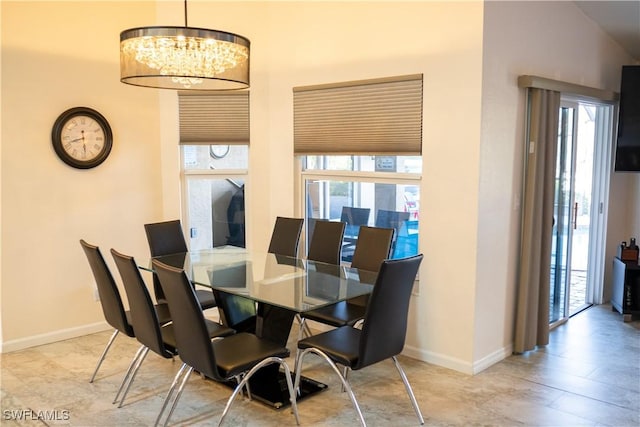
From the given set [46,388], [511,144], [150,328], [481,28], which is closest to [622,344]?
[511,144]

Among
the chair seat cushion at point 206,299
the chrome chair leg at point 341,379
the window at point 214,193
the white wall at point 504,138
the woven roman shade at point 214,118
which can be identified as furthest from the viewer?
the window at point 214,193

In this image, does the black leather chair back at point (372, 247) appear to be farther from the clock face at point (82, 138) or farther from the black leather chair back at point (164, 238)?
the clock face at point (82, 138)

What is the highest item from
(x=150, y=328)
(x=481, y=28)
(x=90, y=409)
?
(x=481, y=28)

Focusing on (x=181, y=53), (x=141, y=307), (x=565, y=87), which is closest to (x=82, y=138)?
(x=181, y=53)

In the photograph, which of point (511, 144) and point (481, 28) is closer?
point (481, 28)

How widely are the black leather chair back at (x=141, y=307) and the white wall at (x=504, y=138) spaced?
208 centimetres

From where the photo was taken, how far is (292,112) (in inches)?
187

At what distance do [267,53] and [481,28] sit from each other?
2001 mm

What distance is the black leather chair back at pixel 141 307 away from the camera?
9.71 ft

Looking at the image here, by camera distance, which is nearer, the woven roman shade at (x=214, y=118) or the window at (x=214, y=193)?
the woven roman shade at (x=214, y=118)

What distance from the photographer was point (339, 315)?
3.67 meters

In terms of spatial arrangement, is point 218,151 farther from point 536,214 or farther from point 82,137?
point 536,214

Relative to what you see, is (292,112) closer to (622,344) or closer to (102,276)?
(102,276)

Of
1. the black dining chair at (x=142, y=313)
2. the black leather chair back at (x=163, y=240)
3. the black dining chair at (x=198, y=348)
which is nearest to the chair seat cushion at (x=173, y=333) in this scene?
the black dining chair at (x=142, y=313)
